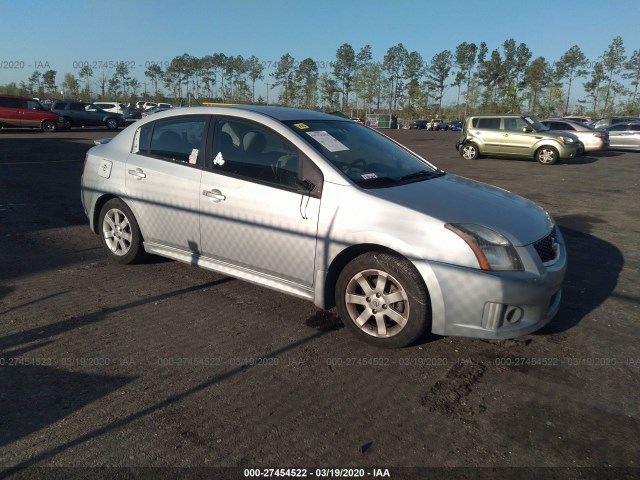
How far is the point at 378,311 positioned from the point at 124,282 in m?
2.58

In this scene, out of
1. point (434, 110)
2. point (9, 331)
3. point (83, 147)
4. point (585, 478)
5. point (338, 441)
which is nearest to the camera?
point (585, 478)

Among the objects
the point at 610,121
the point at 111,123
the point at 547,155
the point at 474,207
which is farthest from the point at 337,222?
the point at 111,123

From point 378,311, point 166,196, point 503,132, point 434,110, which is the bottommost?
point 378,311

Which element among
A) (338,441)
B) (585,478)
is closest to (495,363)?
(585,478)

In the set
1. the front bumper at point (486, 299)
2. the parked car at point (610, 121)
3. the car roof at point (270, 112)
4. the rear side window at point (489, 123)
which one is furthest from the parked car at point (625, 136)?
the front bumper at point (486, 299)

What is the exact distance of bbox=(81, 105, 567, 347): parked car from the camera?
3.21 m

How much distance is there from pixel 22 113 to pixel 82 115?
444 cm

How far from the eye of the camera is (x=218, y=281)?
4.72 meters

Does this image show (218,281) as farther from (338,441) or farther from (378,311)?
(338,441)

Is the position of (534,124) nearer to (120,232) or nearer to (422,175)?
(422,175)

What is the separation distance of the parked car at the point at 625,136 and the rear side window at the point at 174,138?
984 inches

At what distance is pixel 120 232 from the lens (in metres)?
5.01

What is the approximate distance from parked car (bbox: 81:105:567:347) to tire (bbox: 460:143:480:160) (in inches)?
605

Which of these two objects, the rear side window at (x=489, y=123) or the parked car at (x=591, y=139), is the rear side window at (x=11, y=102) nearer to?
the rear side window at (x=489, y=123)
